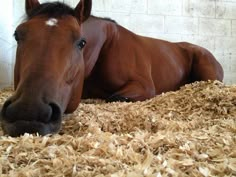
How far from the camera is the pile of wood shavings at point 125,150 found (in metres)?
0.74

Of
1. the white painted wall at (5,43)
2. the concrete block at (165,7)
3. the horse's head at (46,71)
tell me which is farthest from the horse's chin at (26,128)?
the concrete block at (165,7)

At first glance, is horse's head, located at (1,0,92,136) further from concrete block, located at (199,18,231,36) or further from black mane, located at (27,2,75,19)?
concrete block, located at (199,18,231,36)

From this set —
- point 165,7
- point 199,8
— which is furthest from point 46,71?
point 199,8

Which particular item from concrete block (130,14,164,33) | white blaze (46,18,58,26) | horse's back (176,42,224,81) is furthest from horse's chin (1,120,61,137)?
concrete block (130,14,164,33)

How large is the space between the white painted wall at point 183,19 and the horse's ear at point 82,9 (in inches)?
60.5

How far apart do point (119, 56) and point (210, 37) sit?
1647 millimetres

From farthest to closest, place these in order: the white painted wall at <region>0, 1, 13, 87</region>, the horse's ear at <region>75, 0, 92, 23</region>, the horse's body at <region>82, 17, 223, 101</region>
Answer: the white painted wall at <region>0, 1, 13, 87</region>
the horse's body at <region>82, 17, 223, 101</region>
the horse's ear at <region>75, 0, 92, 23</region>

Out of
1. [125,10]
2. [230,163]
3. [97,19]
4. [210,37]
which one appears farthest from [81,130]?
[210,37]

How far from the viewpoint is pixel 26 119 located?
42.3 inches

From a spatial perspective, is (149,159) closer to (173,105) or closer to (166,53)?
(173,105)

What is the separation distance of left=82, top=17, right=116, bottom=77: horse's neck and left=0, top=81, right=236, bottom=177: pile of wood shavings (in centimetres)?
66

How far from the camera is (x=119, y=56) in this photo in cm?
235

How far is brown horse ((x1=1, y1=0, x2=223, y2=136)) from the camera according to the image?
44.0 inches

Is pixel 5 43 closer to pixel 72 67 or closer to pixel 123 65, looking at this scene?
pixel 123 65
